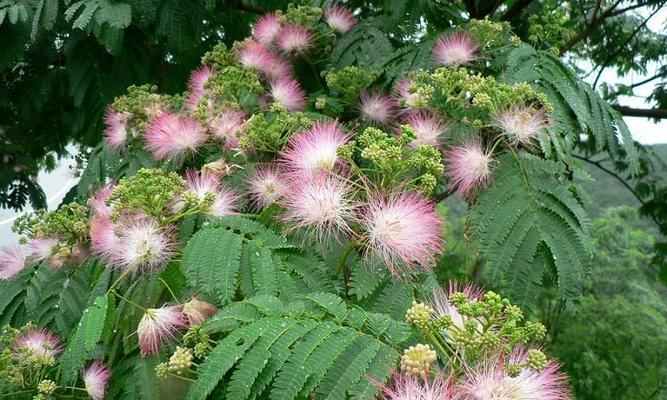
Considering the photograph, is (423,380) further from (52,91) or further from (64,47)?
(52,91)

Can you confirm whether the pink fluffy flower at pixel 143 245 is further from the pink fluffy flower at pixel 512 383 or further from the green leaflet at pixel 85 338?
the pink fluffy flower at pixel 512 383

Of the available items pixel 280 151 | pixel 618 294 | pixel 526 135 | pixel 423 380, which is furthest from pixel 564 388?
pixel 618 294

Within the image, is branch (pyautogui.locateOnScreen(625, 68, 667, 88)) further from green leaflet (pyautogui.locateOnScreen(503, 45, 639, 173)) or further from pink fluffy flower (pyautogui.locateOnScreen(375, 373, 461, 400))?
pink fluffy flower (pyautogui.locateOnScreen(375, 373, 461, 400))

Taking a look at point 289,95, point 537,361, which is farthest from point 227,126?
point 537,361

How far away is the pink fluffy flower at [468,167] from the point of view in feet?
7.29

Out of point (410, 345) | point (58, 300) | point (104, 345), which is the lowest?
point (410, 345)

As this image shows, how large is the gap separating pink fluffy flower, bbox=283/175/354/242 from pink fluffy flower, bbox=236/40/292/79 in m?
1.16

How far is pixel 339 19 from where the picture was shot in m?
3.25

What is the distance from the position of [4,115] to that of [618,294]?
6.84m

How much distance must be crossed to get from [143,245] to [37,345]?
1.72 feet

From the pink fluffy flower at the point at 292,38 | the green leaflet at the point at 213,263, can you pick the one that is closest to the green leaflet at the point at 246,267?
the green leaflet at the point at 213,263

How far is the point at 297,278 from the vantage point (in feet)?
5.98

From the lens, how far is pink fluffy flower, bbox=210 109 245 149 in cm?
256

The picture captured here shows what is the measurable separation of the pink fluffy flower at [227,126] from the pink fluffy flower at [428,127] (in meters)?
0.71
